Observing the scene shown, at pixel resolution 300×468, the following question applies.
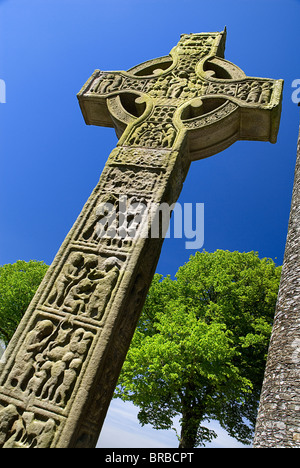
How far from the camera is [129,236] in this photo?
8.84 ft

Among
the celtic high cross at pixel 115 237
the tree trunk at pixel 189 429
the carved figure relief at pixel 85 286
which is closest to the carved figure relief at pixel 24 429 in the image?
the celtic high cross at pixel 115 237

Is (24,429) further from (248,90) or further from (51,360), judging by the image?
(248,90)

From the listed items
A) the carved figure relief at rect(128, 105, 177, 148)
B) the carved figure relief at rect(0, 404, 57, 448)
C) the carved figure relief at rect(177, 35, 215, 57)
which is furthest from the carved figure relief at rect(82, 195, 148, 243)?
the carved figure relief at rect(177, 35, 215, 57)

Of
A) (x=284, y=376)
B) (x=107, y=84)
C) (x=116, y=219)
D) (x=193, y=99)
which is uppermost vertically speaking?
(x=107, y=84)

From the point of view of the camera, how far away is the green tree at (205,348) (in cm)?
1058

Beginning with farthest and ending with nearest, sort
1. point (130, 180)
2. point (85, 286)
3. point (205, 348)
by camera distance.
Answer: point (205, 348) → point (130, 180) → point (85, 286)

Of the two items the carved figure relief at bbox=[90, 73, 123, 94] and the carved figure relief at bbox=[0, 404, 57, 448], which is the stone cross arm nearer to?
the carved figure relief at bbox=[90, 73, 123, 94]

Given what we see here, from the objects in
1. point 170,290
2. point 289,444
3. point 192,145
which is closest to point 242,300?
point 170,290

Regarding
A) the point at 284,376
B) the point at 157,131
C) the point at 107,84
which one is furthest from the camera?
the point at 284,376

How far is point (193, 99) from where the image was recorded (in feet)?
11.8

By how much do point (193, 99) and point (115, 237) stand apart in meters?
1.90

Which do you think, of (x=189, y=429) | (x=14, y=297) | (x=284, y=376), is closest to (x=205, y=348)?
(x=189, y=429)

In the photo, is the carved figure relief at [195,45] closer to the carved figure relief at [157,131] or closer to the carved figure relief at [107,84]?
the carved figure relief at [107,84]

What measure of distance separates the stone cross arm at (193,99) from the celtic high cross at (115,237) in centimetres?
1
